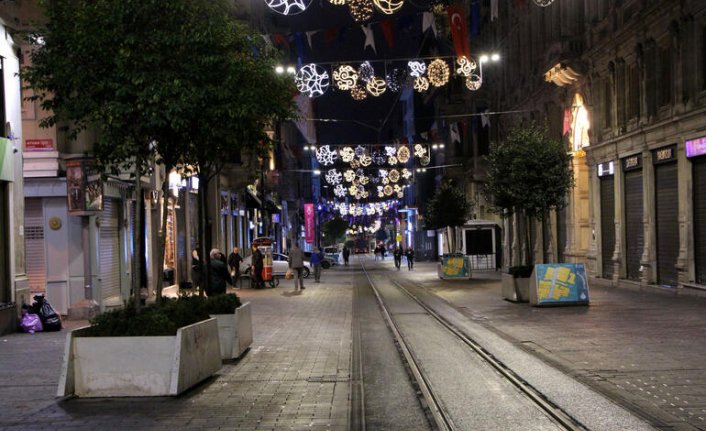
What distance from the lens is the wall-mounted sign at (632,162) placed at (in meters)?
27.0

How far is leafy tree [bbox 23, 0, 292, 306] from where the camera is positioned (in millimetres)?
10742

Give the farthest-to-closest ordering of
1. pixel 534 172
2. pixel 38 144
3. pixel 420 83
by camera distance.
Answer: pixel 420 83, pixel 534 172, pixel 38 144

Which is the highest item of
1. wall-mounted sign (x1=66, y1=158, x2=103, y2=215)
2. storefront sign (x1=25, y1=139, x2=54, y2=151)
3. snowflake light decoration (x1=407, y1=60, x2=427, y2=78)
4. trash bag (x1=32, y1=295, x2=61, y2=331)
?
snowflake light decoration (x1=407, y1=60, x2=427, y2=78)

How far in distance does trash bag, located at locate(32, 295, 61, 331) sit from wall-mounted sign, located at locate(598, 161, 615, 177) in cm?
2046

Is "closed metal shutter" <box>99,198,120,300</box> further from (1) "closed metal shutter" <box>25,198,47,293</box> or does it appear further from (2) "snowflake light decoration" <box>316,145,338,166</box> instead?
(2) "snowflake light decoration" <box>316,145,338,166</box>

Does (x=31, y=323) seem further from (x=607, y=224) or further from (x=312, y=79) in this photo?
(x=607, y=224)

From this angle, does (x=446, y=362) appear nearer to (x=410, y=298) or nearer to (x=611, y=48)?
(x=410, y=298)

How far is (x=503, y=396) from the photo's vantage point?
31.3 ft

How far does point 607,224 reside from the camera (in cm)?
3080

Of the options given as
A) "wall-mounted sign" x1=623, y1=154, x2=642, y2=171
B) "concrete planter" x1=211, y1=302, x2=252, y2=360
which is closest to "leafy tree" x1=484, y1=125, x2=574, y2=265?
"wall-mounted sign" x1=623, y1=154, x2=642, y2=171

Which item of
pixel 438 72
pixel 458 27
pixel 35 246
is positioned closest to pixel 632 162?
pixel 438 72

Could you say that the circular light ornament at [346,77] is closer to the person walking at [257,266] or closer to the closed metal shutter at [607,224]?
the person walking at [257,266]

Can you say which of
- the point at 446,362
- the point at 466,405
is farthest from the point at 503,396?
the point at 446,362

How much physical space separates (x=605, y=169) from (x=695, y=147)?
8111 millimetres
